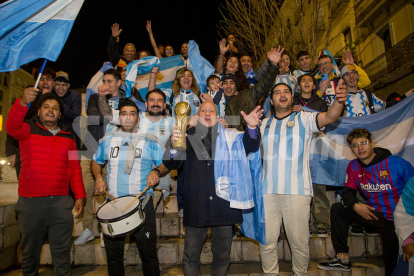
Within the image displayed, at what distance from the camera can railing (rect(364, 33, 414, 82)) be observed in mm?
12695

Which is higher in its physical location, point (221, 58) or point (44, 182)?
point (221, 58)

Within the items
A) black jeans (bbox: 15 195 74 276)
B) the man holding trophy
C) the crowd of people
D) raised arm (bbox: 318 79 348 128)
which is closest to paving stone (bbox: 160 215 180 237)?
the crowd of people

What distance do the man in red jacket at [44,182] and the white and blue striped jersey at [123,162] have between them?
1.80 ft

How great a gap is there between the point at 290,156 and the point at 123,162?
2061mm

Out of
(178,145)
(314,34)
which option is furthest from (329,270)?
(314,34)

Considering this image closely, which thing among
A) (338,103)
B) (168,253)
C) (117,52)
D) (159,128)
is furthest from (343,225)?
(117,52)

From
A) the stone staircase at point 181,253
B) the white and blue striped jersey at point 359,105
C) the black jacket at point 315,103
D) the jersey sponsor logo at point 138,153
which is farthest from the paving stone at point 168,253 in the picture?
the white and blue striped jersey at point 359,105

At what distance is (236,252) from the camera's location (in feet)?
11.8

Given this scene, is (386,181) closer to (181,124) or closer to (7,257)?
(181,124)

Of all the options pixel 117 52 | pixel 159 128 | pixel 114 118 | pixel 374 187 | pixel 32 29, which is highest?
pixel 117 52

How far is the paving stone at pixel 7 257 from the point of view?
348cm

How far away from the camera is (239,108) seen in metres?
3.95

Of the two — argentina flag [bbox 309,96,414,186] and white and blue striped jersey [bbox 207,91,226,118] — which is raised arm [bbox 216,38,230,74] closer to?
white and blue striped jersey [bbox 207,91,226,118]

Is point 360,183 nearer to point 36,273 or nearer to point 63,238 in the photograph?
point 63,238
